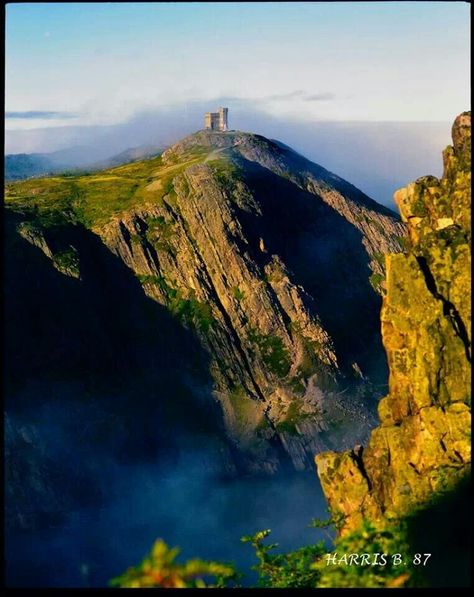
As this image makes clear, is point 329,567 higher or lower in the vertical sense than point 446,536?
higher

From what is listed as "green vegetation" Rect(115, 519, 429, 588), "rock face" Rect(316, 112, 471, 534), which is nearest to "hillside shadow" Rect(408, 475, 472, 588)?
"green vegetation" Rect(115, 519, 429, 588)

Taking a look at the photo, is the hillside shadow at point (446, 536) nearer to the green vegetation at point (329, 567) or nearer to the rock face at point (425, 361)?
the green vegetation at point (329, 567)

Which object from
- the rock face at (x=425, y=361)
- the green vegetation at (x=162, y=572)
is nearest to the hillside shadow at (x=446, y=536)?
the rock face at (x=425, y=361)

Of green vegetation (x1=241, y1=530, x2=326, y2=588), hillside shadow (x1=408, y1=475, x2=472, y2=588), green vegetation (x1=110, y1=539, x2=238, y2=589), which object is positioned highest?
green vegetation (x1=110, y1=539, x2=238, y2=589)

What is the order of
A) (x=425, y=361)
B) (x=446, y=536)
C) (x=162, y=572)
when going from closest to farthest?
(x=162, y=572)
(x=446, y=536)
(x=425, y=361)

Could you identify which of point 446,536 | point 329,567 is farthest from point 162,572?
point 446,536

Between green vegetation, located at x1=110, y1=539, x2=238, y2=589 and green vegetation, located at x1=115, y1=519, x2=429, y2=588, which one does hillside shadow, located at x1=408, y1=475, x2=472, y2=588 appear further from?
green vegetation, located at x1=110, y1=539, x2=238, y2=589

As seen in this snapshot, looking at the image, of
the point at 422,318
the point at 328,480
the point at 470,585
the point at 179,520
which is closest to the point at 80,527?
the point at 179,520

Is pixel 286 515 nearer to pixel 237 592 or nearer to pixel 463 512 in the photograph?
pixel 463 512

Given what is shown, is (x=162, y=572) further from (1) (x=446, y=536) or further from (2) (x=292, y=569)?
(1) (x=446, y=536)
